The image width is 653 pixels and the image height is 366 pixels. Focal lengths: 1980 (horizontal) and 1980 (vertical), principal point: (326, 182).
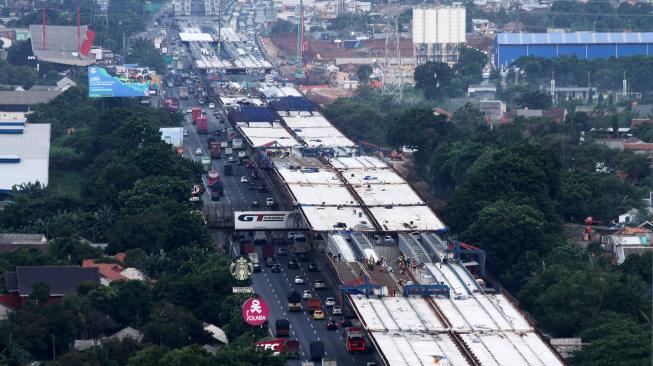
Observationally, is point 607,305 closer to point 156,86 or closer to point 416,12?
point 156,86

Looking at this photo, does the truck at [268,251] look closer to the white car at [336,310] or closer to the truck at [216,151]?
the white car at [336,310]

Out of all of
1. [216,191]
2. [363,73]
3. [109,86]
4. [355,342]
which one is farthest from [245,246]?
[363,73]

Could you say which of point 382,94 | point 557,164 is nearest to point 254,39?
point 382,94

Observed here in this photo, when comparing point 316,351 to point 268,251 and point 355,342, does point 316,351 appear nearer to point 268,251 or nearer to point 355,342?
point 355,342

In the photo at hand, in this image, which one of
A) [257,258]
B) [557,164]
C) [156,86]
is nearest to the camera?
[257,258]

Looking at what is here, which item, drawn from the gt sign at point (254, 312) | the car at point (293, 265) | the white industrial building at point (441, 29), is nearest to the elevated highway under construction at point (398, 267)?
the car at point (293, 265)

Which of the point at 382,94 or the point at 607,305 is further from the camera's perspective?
the point at 382,94
